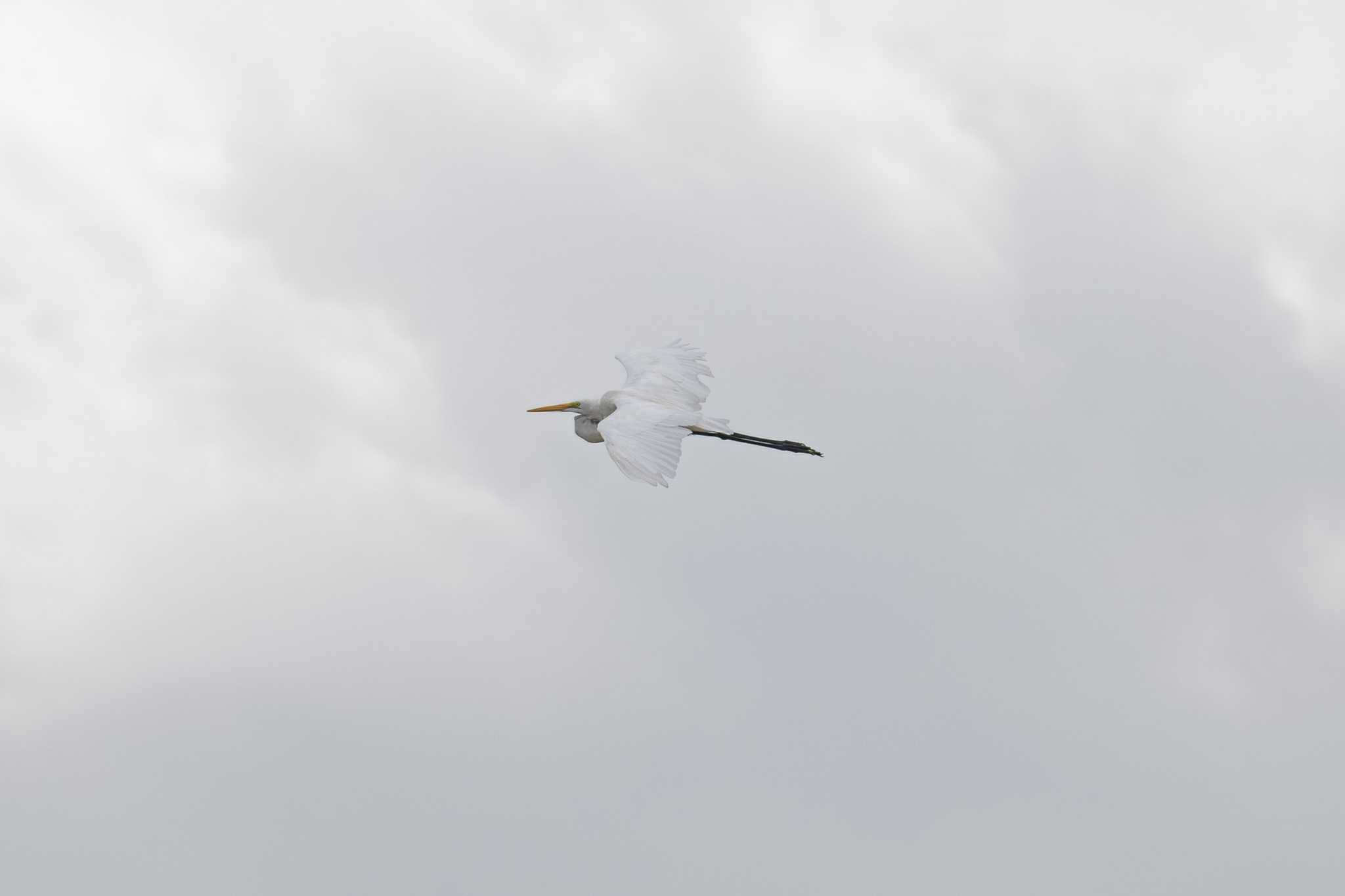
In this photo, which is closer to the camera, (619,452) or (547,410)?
(619,452)

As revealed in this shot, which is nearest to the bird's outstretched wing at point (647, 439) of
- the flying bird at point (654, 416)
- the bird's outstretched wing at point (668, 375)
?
the flying bird at point (654, 416)

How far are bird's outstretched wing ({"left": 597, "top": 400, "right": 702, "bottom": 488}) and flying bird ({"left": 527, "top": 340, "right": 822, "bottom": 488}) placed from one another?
0.01 meters

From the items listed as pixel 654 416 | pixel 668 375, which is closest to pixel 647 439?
pixel 654 416

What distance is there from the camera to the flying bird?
35.0 metres

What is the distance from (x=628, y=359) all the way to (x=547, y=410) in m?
3.15

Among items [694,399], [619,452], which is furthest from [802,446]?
[619,452]

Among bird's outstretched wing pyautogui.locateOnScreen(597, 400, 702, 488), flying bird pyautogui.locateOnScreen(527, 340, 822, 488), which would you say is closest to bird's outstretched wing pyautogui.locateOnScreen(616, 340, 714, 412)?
flying bird pyautogui.locateOnScreen(527, 340, 822, 488)

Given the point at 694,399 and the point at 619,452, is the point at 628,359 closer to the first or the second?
the point at 694,399

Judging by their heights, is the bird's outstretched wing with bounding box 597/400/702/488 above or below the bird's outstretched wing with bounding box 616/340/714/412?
below

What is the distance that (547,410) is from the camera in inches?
1769

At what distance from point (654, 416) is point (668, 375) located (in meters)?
6.89

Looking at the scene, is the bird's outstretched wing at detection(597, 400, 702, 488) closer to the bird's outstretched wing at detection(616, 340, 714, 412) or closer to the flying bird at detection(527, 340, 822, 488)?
the flying bird at detection(527, 340, 822, 488)

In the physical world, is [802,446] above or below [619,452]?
above

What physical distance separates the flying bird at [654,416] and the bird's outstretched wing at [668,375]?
17 millimetres
